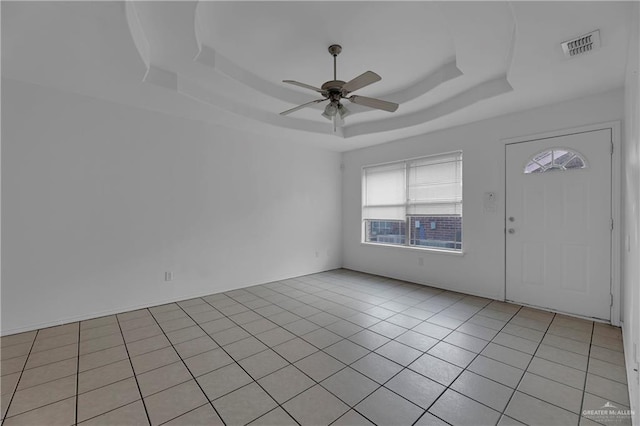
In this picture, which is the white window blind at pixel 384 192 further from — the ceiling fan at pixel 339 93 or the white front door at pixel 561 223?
the ceiling fan at pixel 339 93

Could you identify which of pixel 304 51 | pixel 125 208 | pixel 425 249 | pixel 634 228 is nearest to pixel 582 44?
pixel 634 228

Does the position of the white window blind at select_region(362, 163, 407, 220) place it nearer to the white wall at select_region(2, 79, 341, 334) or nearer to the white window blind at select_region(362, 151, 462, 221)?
the white window blind at select_region(362, 151, 462, 221)

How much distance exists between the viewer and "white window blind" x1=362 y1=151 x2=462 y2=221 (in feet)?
15.0

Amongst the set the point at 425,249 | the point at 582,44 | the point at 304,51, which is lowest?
the point at 425,249

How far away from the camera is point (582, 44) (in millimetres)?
2314

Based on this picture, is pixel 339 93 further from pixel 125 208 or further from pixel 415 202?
pixel 125 208

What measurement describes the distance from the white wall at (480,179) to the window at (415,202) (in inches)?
7.2

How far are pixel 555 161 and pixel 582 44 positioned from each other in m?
1.64

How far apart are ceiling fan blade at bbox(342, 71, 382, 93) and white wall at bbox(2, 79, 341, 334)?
2646mm

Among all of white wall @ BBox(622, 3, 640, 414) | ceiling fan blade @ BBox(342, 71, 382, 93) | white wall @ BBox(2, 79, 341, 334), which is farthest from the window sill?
ceiling fan blade @ BBox(342, 71, 382, 93)

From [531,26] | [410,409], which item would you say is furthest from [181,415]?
[531,26]

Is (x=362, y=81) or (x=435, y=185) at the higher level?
(x=362, y=81)

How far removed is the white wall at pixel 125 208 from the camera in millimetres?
3004

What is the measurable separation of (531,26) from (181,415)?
12.3 ft
